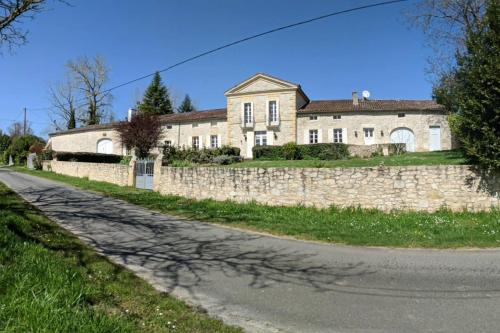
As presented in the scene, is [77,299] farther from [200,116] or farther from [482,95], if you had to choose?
[200,116]

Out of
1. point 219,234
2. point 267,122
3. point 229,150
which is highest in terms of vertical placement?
point 267,122

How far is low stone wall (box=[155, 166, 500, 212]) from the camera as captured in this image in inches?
445

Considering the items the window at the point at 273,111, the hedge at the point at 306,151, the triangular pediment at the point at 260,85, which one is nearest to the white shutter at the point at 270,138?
the window at the point at 273,111

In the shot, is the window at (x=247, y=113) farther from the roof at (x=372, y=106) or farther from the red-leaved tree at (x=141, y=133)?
the red-leaved tree at (x=141, y=133)

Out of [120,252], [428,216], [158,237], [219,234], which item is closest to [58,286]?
[120,252]

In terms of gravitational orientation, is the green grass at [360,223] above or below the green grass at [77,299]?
below

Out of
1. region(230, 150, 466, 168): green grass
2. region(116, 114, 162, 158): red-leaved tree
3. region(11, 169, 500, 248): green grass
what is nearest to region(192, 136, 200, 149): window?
region(116, 114, 162, 158): red-leaved tree

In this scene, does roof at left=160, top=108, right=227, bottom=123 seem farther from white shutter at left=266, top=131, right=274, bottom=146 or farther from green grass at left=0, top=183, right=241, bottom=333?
green grass at left=0, top=183, right=241, bottom=333

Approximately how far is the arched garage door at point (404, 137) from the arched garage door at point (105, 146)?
A: 3350 centimetres

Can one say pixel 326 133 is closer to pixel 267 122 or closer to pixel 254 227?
pixel 267 122

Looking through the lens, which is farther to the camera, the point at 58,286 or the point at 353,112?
the point at 353,112

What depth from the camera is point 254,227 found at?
10.1 metres

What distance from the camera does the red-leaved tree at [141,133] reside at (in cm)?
3041

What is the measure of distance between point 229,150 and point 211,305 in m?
28.1
